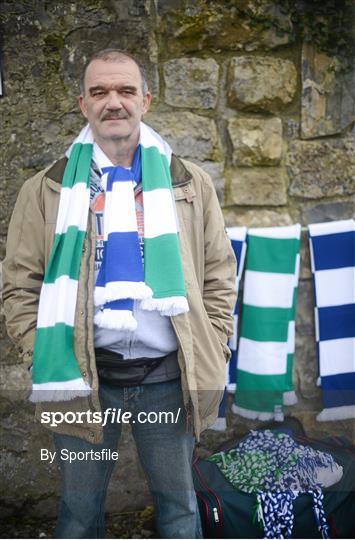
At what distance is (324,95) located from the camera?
3.18 m

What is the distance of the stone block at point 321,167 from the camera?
320cm

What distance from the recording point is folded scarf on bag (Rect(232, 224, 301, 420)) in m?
3.14

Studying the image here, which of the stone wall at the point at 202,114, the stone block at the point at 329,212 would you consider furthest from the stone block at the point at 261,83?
the stone block at the point at 329,212

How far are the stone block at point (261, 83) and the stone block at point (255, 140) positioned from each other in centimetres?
7

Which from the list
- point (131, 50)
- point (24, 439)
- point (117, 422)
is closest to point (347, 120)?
point (131, 50)

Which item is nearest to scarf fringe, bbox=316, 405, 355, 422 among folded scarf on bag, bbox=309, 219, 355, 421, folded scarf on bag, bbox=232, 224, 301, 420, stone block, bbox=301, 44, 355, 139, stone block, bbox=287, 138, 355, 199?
folded scarf on bag, bbox=309, 219, 355, 421

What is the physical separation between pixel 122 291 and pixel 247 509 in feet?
3.93

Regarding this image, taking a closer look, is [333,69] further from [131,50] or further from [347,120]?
[131,50]

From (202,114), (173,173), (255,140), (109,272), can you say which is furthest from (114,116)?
(255,140)

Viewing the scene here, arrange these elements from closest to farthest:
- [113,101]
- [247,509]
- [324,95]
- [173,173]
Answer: [113,101] → [173,173] → [247,509] → [324,95]

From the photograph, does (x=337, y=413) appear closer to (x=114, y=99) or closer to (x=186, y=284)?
(x=186, y=284)

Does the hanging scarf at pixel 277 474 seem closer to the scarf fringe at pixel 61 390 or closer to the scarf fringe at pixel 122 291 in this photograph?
the scarf fringe at pixel 61 390

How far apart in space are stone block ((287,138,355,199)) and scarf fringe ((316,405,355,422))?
3.59ft

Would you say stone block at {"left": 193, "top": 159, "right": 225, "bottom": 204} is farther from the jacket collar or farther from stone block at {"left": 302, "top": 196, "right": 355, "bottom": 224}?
the jacket collar
